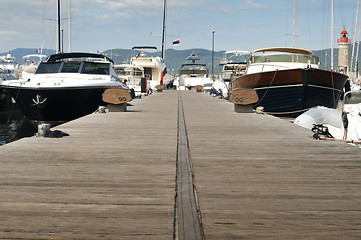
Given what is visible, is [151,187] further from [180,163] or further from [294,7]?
[294,7]

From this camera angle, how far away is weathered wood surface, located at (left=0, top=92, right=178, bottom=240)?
2988 millimetres

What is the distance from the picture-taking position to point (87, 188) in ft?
13.3

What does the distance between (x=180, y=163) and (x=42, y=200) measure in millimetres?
2100

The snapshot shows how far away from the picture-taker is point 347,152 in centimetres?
617

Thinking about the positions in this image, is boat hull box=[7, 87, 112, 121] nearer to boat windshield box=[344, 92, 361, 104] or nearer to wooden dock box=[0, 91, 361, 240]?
wooden dock box=[0, 91, 361, 240]

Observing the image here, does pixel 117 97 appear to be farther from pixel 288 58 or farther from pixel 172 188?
pixel 288 58

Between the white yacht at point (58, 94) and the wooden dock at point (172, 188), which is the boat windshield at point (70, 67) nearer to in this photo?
the white yacht at point (58, 94)

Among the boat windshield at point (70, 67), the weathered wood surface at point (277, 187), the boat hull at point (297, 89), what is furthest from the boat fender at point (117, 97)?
the boat hull at point (297, 89)

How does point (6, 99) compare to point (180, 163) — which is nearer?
point (180, 163)

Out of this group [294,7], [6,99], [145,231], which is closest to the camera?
[145,231]

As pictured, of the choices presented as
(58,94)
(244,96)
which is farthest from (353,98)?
(58,94)

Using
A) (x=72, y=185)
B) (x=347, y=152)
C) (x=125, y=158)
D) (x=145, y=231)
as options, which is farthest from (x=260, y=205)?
(x=347, y=152)

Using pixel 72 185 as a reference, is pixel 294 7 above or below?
above

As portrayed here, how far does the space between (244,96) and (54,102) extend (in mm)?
6296
